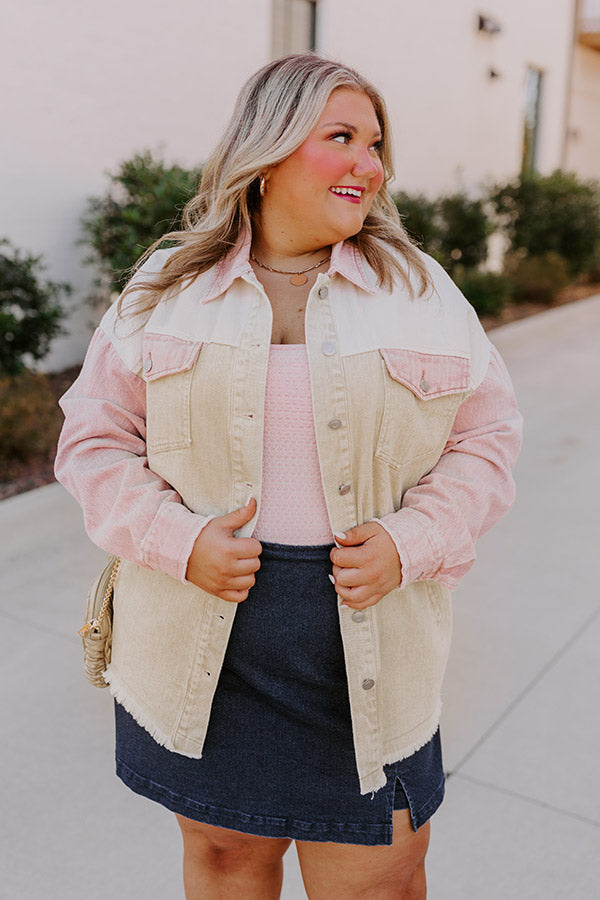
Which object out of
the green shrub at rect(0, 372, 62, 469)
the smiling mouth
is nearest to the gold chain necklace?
the smiling mouth

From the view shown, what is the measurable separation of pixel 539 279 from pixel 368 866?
10722mm

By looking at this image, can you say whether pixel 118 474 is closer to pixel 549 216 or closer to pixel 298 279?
pixel 298 279

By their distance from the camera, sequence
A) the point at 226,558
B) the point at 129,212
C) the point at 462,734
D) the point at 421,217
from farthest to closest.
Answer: the point at 421,217, the point at 129,212, the point at 462,734, the point at 226,558

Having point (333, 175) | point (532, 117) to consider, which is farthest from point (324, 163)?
point (532, 117)

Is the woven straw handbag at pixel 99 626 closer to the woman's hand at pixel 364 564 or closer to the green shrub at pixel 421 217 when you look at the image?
the woman's hand at pixel 364 564

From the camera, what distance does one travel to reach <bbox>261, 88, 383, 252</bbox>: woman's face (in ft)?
5.03

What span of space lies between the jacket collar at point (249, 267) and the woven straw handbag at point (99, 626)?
0.57 m

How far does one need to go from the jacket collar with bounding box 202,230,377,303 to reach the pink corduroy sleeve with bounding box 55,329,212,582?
0.74 ft

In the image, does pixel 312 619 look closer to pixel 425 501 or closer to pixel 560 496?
pixel 425 501

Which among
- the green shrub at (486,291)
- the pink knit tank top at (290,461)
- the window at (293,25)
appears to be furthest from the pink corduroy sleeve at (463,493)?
the green shrub at (486,291)

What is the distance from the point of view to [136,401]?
1.69m

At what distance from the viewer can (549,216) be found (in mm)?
12211

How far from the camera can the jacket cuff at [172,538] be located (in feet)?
5.02

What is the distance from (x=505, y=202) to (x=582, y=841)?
11.0 m
